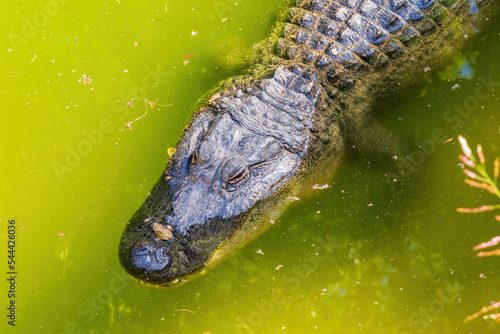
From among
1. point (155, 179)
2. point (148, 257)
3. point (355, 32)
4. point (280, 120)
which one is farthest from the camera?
point (155, 179)

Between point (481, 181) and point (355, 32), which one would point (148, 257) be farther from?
point (481, 181)

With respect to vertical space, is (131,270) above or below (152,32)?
below

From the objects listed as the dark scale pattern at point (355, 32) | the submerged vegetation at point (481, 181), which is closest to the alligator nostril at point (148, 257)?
the dark scale pattern at point (355, 32)

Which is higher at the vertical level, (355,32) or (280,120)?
(355,32)

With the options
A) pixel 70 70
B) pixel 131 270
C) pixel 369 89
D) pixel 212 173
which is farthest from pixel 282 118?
pixel 70 70

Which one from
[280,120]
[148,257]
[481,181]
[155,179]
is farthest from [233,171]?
[481,181]

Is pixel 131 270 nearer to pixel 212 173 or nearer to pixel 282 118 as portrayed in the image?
pixel 212 173
